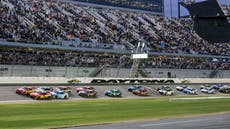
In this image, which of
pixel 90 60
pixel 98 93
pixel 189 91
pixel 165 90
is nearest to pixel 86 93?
pixel 98 93

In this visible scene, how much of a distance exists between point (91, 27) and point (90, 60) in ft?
55.3

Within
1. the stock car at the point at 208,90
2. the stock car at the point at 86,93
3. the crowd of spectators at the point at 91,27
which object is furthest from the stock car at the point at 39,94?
the stock car at the point at 208,90

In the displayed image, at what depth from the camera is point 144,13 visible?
11331cm

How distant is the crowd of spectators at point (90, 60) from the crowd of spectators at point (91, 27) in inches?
113

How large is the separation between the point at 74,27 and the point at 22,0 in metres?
10.2

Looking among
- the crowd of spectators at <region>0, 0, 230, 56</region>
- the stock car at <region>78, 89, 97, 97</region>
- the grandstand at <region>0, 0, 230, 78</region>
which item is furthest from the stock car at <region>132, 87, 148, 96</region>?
the crowd of spectators at <region>0, 0, 230, 56</region>

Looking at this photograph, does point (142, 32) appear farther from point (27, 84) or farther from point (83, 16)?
point (27, 84)

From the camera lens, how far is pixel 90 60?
A: 69000mm

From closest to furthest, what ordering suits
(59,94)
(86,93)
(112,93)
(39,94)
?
(39,94) → (59,94) → (86,93) → (112,93)

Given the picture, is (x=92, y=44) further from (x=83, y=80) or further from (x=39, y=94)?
(x=39, y=94)

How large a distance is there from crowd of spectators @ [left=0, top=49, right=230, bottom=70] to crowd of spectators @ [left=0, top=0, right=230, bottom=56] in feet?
9.40

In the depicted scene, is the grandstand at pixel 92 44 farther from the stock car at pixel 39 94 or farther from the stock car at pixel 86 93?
the stock car at pixel 39 94

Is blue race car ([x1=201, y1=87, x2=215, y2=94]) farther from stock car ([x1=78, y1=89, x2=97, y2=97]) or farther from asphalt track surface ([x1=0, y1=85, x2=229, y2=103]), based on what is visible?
stock car ([x1=78, y1=89, x2=97, y2=97])

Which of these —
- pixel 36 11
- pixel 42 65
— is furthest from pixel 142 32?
pixel 42 65
